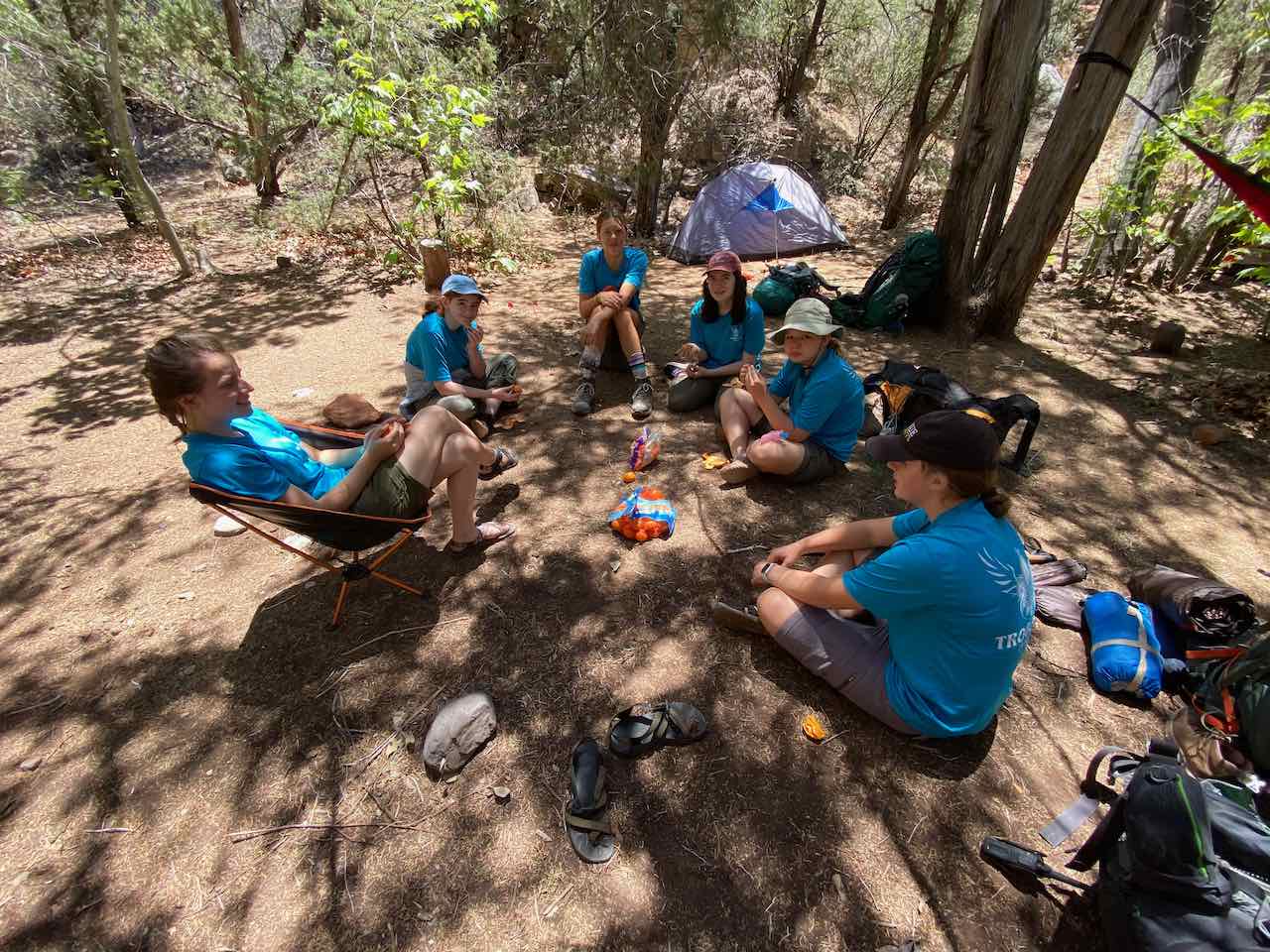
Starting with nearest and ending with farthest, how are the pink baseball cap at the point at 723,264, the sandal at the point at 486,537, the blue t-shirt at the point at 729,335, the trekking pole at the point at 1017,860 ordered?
the trekking pole at the point at 1017,860
the sandal at the point at 486,537
the pink baseball cap at the point at 723,264
the blue t-shirt at the point at 729,335

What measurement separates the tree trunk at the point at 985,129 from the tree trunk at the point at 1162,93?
6.38 feet

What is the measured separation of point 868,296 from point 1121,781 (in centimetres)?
501

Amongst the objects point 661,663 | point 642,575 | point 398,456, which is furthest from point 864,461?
point 398,456

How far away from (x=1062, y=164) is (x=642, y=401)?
4256 millimetres

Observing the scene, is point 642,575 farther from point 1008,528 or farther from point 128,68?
point 128,68

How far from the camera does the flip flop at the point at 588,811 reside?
191 cm

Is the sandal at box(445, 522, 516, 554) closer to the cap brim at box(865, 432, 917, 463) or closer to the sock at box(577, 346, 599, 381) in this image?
the sock at box(577, 346, 599, 381)

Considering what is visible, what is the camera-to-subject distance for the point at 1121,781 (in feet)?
6.83

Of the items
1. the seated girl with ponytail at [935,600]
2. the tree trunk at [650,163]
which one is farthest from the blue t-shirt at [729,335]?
the tree trunk at [650,163]

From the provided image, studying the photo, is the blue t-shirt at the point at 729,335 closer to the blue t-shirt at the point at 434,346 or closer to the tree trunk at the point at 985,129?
the blue t-shirt at the point at 434,346

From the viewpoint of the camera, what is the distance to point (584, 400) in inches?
177

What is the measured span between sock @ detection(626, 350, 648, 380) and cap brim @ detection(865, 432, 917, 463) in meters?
2.63

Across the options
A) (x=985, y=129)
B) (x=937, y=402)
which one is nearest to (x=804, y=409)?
(x=937, y=402)

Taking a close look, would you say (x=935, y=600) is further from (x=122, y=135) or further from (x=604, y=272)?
(x=122, y=135)
